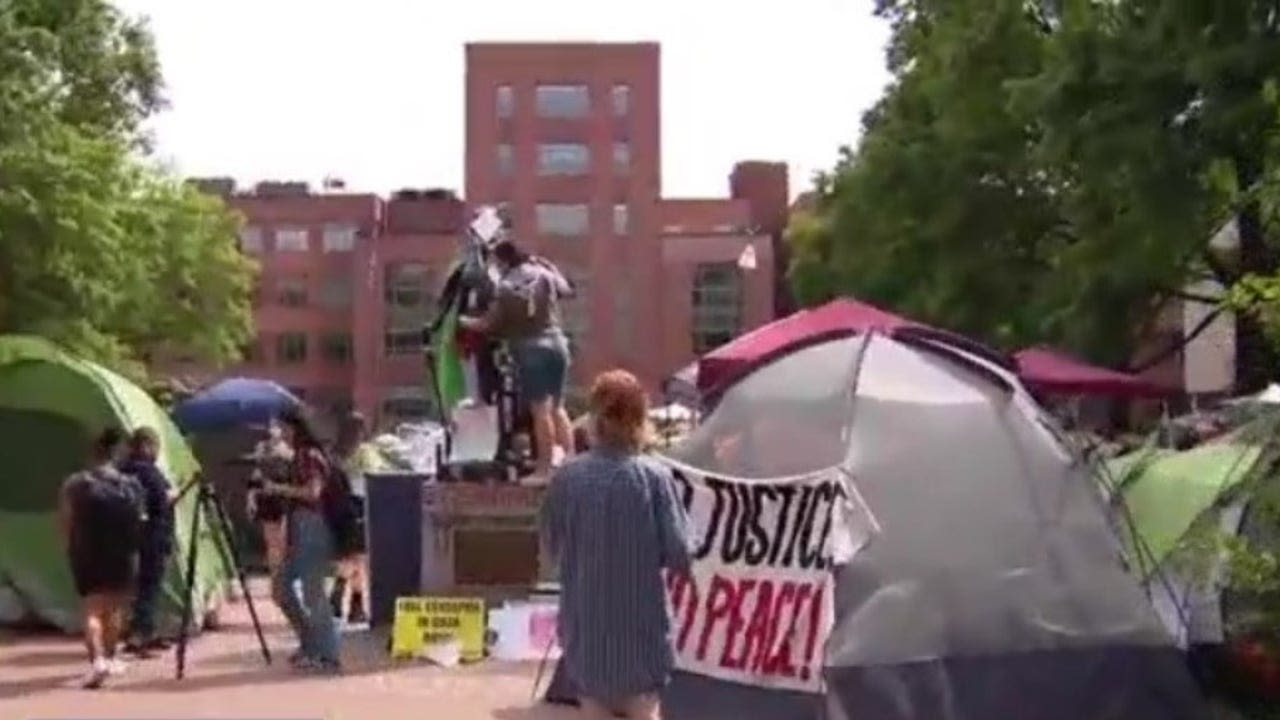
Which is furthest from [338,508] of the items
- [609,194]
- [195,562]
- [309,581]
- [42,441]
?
[609,194]

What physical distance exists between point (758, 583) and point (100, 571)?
4.96 metres

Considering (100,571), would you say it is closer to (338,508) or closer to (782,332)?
(338,508)

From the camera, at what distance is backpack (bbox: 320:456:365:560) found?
15.6 metres

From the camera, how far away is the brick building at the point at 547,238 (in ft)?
343

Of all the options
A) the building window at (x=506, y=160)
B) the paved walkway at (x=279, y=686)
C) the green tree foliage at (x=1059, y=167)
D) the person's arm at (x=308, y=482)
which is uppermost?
the building window at (x=506, y=160)

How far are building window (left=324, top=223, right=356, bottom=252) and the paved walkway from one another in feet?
311

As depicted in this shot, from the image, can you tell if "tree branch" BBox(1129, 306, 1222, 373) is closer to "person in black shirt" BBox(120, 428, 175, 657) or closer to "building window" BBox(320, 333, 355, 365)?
"person in black shirt" BBox(120, 428, 175, 657)

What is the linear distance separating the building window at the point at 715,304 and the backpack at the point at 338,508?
8765cm

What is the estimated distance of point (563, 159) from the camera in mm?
108250

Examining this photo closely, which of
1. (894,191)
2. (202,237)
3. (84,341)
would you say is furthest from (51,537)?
(202,237)

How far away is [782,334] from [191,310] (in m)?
48.2

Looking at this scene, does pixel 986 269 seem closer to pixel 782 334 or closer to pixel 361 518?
pixel 782 334

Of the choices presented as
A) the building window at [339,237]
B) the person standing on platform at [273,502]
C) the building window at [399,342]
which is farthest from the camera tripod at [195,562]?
the building window at [339,237]

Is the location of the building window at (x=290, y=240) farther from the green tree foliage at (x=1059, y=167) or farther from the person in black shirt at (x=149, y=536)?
the person in black shirt at (x=149, y=536)
